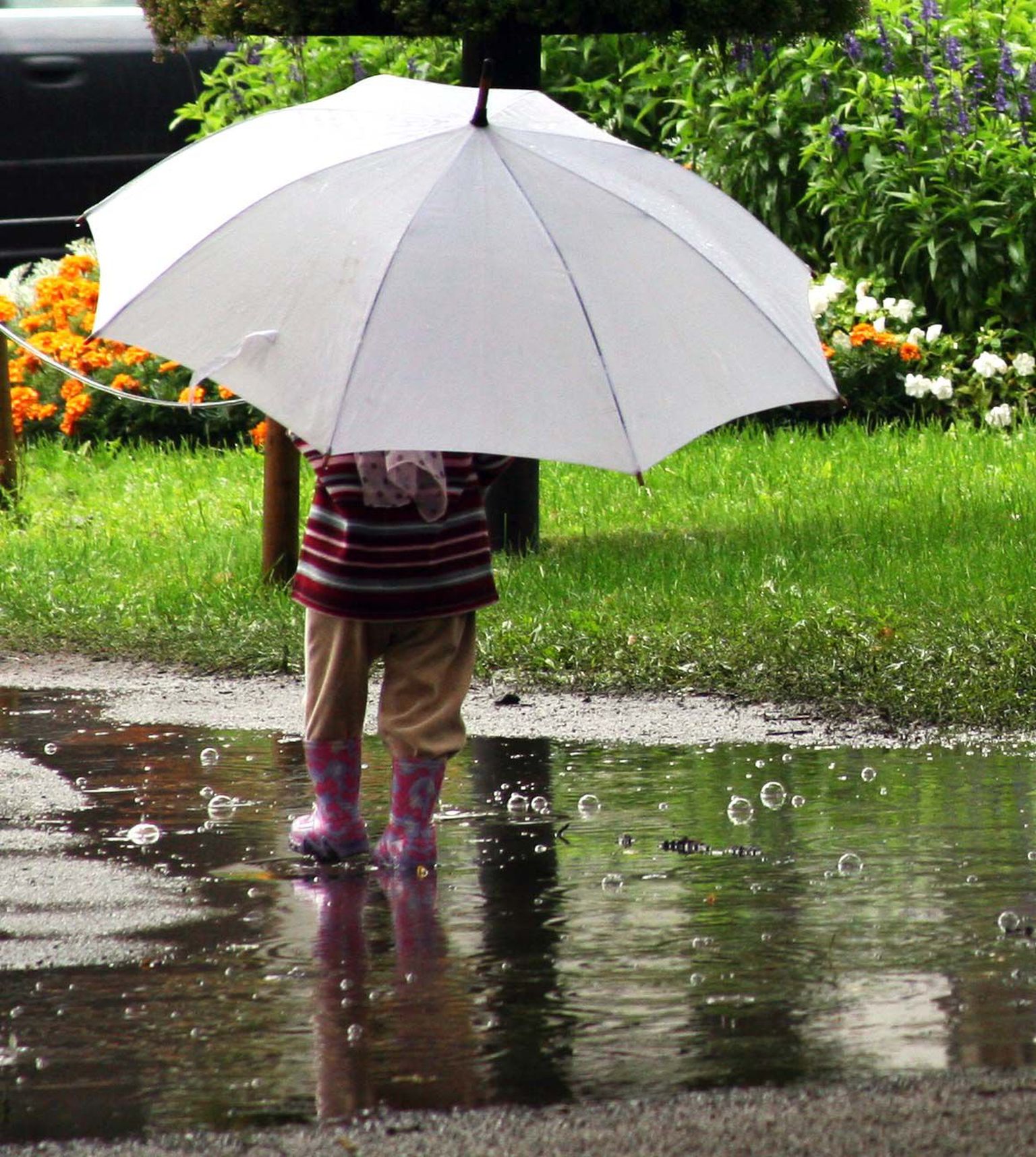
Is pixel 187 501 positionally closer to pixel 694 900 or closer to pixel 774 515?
pixel 774 515

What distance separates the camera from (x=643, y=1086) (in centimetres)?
334

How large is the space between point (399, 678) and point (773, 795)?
1148mm

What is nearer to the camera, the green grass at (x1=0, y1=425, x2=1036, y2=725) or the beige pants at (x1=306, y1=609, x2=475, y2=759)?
Answer: the beige pants at (x1=306, y1=609, x2=475, y2=759)

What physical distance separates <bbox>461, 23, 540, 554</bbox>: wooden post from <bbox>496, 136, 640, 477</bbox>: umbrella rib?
3.82 m

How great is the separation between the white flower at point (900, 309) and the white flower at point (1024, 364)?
60 cm

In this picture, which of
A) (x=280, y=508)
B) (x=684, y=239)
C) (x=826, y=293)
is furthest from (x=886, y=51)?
(x=684, y=239)

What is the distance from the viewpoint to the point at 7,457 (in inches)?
381

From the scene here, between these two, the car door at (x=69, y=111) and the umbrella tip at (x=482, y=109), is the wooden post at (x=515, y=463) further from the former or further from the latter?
the car door at (x=69, y=111)

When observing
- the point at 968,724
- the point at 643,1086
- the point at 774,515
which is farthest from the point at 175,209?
the point at 774,515

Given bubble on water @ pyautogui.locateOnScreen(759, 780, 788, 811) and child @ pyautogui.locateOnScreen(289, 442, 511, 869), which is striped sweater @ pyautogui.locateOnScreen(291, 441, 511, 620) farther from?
bubble on water @ pyautogui.locateOnScreen(759, 780, 788, 811)

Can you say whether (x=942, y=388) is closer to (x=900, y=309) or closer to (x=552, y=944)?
(x=900, y=309)

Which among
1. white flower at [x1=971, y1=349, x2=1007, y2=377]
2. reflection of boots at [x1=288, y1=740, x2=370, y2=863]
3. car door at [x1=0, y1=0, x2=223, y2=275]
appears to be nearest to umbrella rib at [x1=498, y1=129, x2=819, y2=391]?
reflection of boots at [x1=288, y1=740, x2=370, y2=863]

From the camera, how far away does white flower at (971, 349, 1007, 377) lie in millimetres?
10977

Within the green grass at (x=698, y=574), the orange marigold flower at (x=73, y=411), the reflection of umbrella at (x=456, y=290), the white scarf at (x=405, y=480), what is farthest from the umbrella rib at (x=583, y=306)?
the orange marigold flower at (x=73, y=411)
